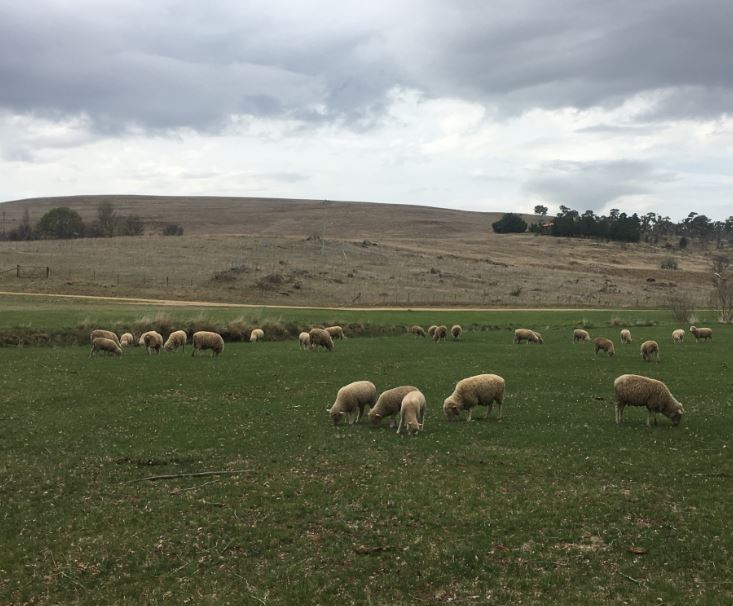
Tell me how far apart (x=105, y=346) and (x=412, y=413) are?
22.8 m

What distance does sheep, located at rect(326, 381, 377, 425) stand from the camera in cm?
1897

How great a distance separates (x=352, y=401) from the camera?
19234 millimetres

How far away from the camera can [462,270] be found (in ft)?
363

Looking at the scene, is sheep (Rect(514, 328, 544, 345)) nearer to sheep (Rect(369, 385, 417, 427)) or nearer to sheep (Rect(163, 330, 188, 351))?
sheep (Rect(163, 330, 188, 351))

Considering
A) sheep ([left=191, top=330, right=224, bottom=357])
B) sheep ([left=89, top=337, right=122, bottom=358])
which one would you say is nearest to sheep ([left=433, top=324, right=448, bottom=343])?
sheep ([left=191, top=330, right=224, bottom=357])

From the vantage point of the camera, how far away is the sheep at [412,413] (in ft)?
56.7

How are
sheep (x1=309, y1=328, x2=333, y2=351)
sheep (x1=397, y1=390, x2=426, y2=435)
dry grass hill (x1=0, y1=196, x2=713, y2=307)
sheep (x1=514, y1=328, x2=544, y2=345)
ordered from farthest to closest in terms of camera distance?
dry grass hill (x1=0, y1=196, x2=713, y2=307), sheep (x1=514, y1=328, x2=544, y2=345), sheep (x1=309, y1=328, x2=333, y2=351), sheep (x1=397, y1=390, x2=426, y2=435)

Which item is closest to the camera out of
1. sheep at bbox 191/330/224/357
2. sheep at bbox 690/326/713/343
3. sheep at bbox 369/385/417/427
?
sheep at bbox 369/385/417/427

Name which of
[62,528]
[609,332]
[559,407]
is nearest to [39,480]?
[62,528]

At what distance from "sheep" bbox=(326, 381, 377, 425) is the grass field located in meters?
0.47

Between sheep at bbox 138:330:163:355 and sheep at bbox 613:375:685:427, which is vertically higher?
sheep at bbox 613:375:685:427

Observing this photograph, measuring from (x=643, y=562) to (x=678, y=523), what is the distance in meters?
1.82

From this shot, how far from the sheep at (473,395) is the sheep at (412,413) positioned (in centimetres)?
131

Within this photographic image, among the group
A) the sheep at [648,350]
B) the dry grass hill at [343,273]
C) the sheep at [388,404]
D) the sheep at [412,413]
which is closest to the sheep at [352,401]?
the sheep at [388,404]
